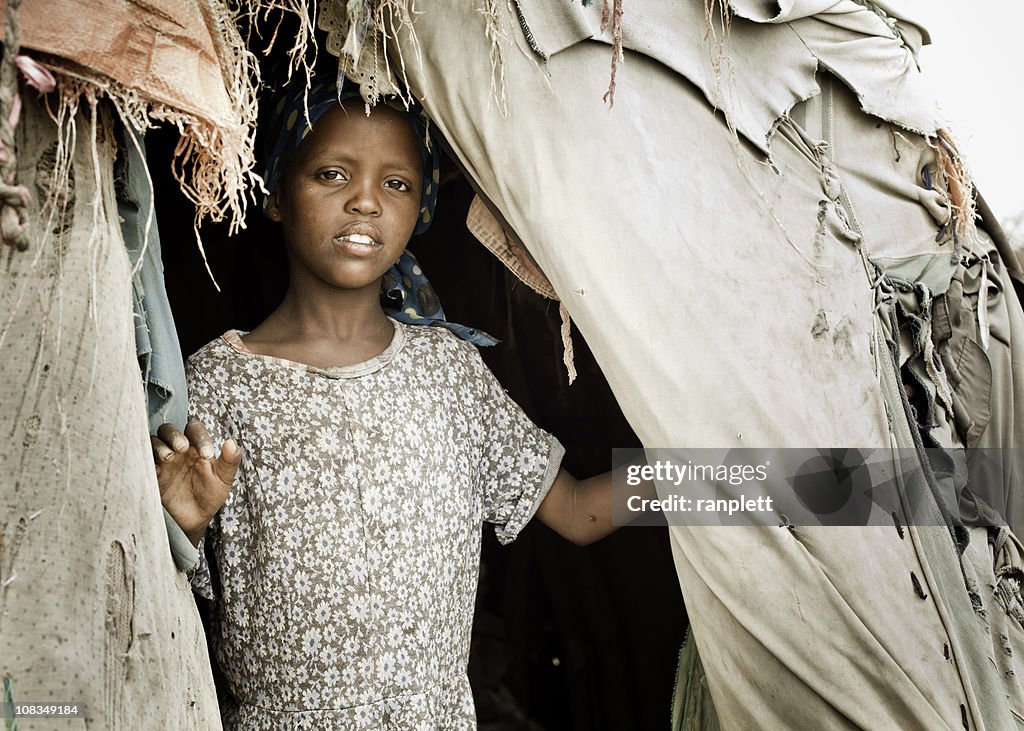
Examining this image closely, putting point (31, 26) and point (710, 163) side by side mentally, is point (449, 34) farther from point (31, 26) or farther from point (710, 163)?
point (31, 26)

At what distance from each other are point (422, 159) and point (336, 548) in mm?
803

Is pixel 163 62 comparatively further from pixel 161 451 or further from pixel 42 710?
pixel 42 710

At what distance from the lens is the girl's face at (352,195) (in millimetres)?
2014

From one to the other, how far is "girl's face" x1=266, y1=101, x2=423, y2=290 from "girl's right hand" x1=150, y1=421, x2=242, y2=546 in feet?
1.82

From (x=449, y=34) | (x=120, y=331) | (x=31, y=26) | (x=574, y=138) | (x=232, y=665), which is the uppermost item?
(x=449, y=34)

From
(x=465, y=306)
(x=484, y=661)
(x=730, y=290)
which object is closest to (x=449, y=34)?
(x=730, y=290)

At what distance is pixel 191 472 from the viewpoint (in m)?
1.57

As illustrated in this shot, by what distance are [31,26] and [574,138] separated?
84 centimetres

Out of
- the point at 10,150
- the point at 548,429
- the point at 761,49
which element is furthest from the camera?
the point at 548,429

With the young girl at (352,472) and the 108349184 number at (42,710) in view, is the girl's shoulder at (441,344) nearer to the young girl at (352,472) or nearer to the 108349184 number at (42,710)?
the young girl at (352,472)

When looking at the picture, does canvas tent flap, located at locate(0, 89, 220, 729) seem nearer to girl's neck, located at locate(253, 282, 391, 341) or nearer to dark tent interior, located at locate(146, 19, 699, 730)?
girl's neck, located at locate(253, 282, 391, 341)

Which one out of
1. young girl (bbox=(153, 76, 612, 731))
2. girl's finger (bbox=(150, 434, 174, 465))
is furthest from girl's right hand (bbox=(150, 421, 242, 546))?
young girl (bbox=(153, 76, 612, 731))

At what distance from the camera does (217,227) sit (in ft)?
8.91

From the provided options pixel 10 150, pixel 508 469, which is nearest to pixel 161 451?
pixel 10 150
